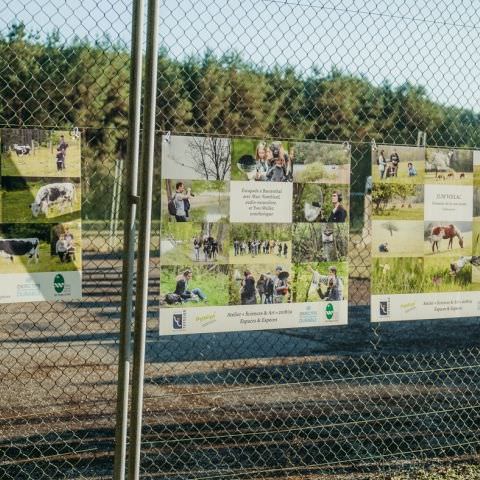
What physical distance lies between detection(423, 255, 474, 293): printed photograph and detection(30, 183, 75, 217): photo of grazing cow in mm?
2257

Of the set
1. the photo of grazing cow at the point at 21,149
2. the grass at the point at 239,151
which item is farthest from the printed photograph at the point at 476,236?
the photo of grazing cow at the point at 21,149

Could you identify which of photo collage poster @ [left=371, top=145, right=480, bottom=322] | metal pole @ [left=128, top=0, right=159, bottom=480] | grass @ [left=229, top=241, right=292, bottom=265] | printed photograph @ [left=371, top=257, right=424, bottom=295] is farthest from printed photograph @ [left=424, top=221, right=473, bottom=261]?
metal pole @ [left=128, top=0, right=159, bottom=480]

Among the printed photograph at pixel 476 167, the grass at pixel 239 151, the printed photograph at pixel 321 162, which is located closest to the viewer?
the grass at pixel 239 151

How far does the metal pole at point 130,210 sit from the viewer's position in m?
3.34

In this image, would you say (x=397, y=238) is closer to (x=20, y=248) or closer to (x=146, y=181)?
(x=146, y=181)

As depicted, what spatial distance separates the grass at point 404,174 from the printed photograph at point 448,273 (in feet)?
1.60

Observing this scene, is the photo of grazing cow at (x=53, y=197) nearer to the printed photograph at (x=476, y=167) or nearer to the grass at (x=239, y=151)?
the grass at (x=239, y=151)

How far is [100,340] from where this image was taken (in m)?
11.4

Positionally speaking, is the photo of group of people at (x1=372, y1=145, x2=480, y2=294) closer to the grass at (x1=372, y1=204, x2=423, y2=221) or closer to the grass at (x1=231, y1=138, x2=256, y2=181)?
the grass at (x1=372, y1=204, x2=423, y2=221)

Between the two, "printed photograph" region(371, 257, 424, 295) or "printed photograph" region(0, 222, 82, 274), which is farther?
"printed photograph" region(371, 257, 424, 295)

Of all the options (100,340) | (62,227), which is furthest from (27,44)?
(62,227)

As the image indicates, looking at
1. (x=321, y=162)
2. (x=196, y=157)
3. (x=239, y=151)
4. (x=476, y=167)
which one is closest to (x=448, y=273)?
(x=476, y=167)

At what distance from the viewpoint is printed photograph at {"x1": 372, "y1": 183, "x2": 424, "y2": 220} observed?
4785mm

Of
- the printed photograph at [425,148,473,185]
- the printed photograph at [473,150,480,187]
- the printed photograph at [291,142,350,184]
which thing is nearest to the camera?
the printed photograph at [291,142,350,184]
